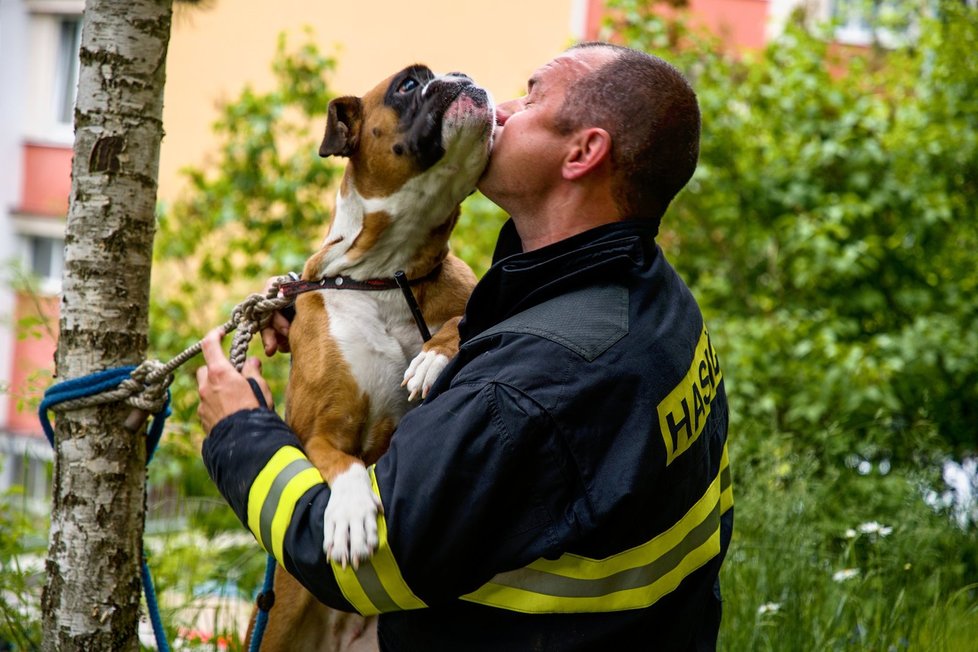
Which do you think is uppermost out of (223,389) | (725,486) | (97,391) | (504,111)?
(504,111)

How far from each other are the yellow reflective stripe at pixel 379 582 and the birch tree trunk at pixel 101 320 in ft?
3.55

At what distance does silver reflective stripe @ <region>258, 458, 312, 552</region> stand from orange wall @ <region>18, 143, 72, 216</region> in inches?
483

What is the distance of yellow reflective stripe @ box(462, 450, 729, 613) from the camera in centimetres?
199

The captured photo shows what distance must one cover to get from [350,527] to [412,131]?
1.24 metres

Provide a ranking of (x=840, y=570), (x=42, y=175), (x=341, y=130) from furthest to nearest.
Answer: (x=42, y=175) → (x=840, y=570) → (x=341, y=130)

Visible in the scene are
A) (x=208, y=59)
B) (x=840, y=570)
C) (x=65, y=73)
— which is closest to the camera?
(x=840, y=570)

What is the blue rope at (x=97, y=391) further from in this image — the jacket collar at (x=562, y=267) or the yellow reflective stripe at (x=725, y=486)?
the yellow reflective stripe at (x=725, y=486)

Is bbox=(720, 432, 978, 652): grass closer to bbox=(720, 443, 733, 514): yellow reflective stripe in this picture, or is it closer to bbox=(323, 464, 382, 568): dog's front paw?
bbox=(720, 443, 733, 514): yellow reflective stripe

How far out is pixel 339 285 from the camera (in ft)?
9.10

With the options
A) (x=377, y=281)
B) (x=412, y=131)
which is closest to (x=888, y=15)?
(x=412, y=131)

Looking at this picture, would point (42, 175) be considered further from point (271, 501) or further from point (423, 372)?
point (271, 501)

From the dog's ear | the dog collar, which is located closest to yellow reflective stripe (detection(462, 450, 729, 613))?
the dog collar

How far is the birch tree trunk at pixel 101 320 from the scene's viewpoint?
278 cm

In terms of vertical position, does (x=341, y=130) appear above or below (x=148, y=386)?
above
